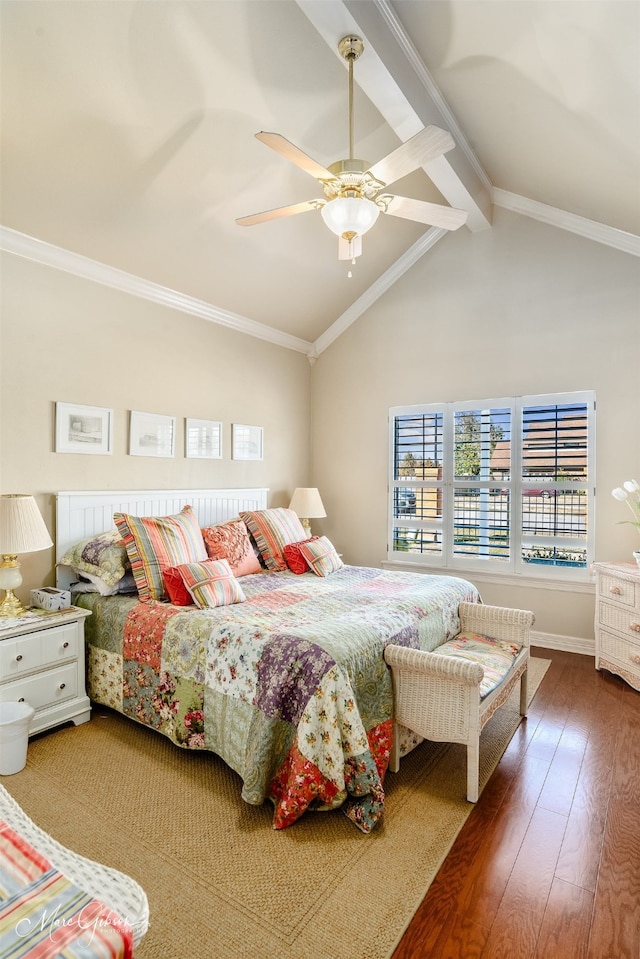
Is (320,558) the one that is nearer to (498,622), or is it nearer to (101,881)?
(498,622)

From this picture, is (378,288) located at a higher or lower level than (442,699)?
higher

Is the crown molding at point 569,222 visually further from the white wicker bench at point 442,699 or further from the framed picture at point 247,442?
the white wicker bench at point 442,699

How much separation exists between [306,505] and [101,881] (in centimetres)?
380

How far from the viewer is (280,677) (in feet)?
6.57

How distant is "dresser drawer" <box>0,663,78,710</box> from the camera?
2.46 meters

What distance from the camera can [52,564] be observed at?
123 inches

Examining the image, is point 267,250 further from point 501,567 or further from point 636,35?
point 501,567

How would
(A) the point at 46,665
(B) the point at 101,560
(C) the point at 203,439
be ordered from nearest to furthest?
1. (A) the point at 46,665
2. (B) the point at 101,560
3. (C) the point at 203,439

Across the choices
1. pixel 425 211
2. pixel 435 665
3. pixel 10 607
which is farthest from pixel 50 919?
pixel 425 211

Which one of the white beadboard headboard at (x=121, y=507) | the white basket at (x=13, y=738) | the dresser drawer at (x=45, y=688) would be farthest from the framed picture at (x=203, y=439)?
the white basket at (x=13, y=738)

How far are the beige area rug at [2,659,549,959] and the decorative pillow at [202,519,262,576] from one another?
3.86ft

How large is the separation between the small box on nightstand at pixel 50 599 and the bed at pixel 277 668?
0.16 meters

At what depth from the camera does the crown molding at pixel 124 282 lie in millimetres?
2943


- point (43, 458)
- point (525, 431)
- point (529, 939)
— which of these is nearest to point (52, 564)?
point (43, 458)
